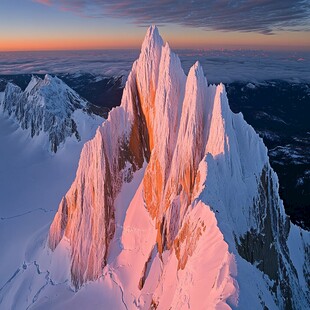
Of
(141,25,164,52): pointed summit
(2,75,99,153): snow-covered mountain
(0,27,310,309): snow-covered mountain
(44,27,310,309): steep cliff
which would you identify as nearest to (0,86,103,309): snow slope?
(2,75,99,153): snow-covered mountain

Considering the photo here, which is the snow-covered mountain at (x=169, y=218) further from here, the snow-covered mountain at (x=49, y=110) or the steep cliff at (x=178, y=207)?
the snow-covered mountain at (x=49, y=110)

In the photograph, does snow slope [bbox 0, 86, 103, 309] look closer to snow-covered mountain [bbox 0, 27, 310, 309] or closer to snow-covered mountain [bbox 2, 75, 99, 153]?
snow-covered mountain [bbox 2, 75, 99, 153]

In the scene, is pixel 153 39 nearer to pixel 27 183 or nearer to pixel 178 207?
pixel 178 207

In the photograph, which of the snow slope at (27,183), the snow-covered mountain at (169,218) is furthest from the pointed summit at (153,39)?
the snow slope at (27,183)

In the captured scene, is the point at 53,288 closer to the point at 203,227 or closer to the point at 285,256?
the point at 203,227

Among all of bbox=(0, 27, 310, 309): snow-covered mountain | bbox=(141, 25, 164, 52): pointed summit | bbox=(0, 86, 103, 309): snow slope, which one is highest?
bbox=(141, 25, 164, 52): pointed summit

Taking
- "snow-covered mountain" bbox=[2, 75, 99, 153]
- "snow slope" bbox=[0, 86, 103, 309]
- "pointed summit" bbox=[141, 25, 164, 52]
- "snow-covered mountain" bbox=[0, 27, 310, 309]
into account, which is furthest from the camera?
Result: "snow-covered mountain" bbox=[2, 75, 99, 153]
